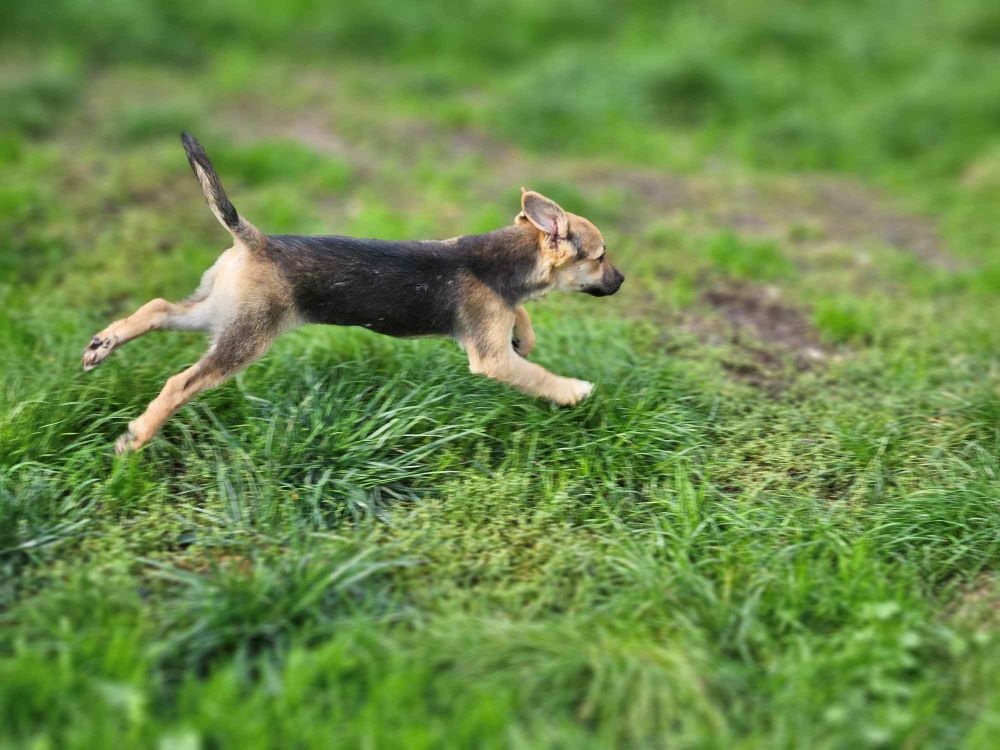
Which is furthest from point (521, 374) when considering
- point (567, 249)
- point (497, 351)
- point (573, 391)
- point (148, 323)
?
point (148, 323)

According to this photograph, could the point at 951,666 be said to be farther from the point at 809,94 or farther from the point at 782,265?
the point at 809,94

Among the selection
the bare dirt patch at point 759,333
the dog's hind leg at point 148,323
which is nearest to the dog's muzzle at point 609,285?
the bare dirt patch at point 759,333

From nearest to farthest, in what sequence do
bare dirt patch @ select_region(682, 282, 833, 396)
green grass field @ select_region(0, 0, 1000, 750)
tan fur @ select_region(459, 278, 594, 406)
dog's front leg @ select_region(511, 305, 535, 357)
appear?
green grass field @ select_region(0, 0, 1000, 750) → tan fur @ select_region(459, 278, 594, 406) → dog's front leg @ select_region(511, 305, 535, 357) → bare dirt patch @ select_region(682, 282, 833, 396)

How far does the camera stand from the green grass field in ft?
10.6

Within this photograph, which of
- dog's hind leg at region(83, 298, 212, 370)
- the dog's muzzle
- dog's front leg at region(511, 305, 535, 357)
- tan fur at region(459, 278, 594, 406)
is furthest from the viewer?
dog's front leg at region(511, 305, 535, 357)

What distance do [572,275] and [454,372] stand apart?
2.66 feet

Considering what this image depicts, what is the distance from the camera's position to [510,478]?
4.44 meters

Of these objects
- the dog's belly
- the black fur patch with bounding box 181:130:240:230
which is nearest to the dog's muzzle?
the dog's belly

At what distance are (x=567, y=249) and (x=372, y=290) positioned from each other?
100 centimetres

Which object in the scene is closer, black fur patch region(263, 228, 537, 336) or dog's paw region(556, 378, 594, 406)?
black fur patch region(263, 228, 537, 336)

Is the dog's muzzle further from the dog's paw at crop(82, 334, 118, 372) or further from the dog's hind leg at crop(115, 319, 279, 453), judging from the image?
the dog's paw at crop(82, 334, 118, 372)

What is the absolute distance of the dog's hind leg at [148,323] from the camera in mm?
4359

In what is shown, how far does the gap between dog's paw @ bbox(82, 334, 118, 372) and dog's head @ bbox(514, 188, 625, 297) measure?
6.69 ft

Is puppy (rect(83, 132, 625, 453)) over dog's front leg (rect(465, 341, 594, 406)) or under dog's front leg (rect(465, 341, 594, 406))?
over
